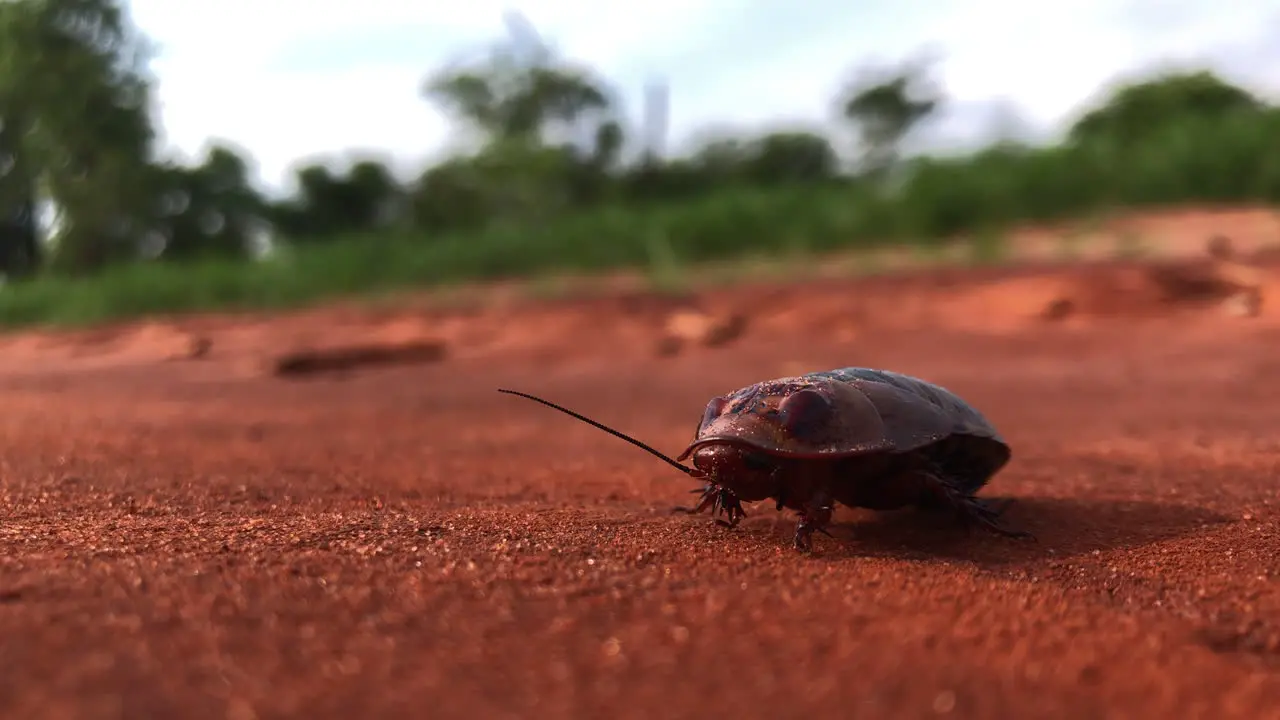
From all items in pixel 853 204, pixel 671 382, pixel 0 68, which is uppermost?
pixel 0 68

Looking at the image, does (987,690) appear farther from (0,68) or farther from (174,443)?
(0,68)

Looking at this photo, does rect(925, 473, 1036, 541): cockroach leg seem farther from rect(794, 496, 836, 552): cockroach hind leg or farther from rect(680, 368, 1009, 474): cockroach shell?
rect(794, 496, 836, 552): cockroach hind leg

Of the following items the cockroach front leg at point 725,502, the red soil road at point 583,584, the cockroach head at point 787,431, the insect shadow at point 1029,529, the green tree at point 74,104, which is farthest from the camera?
the green tree at point 74,104

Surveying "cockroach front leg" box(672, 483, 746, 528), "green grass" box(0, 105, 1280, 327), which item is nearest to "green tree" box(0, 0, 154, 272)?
"green grass" box(0, 105, 1280, 327)

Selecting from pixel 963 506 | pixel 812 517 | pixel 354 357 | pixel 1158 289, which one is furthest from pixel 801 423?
pixel 1158 289

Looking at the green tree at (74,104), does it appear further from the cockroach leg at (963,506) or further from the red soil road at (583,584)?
the cockroach leg at (963,506)

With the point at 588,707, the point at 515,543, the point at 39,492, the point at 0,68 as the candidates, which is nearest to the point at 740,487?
the point at 515,543

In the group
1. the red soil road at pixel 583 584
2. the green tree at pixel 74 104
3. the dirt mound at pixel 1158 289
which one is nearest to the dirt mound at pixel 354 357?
the red soil road at pixel 583 584
